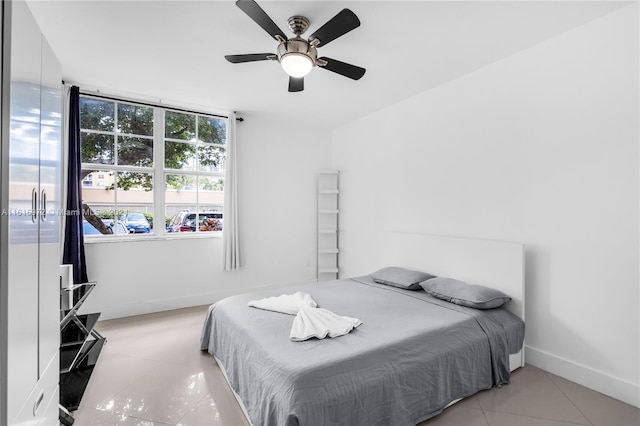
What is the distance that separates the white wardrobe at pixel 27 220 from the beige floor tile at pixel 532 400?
242 centimetres

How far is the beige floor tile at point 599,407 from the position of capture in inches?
77.2

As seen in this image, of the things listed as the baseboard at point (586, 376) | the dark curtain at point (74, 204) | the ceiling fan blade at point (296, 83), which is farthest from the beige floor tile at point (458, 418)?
the dark curtain at point (74, 204)

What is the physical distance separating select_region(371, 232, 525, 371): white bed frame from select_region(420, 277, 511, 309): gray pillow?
0.46 feet

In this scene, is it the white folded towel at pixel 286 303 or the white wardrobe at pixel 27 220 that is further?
the white folded towel at pixel 286 303

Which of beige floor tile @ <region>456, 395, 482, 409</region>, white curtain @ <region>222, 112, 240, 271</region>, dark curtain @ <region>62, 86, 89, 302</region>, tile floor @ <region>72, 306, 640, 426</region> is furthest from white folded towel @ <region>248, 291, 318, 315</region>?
dark curtain @ <region>62, 86, 89, 302</region>

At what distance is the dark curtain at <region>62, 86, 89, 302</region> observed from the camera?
3.28 meters

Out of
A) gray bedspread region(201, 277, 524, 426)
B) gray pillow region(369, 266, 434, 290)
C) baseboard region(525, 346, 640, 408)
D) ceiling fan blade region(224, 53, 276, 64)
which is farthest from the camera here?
gray pillow region(369, 266, 434, 290)

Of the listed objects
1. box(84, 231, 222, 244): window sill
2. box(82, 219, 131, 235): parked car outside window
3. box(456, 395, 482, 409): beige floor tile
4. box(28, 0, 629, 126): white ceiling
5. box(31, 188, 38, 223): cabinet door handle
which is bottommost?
box(456, 395, 482, 409): beige floor tile

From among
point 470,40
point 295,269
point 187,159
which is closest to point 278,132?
point 187,159

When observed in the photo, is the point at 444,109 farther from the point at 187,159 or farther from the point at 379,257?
the point at 187,159

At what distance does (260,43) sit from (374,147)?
→ 225 cm

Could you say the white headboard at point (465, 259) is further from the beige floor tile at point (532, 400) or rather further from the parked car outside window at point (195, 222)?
the parked car outside window at point (195, 222)

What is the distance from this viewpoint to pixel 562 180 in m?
2.48

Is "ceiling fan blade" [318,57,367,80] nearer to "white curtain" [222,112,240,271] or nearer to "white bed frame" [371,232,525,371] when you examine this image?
"white bed frame" [371,232,525,371]
